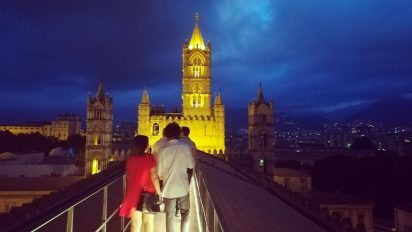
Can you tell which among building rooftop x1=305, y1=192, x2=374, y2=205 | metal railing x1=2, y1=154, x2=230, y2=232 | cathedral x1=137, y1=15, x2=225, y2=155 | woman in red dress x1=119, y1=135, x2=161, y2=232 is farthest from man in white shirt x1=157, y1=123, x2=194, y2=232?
cathedral x1=137, y1=15, x2=225, y2=155

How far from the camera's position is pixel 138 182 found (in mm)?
6695

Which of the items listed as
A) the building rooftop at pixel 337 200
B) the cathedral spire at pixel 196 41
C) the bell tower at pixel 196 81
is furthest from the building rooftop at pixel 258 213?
the cathedral spire at pixel 196 41

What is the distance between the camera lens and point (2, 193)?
32062 millimetres

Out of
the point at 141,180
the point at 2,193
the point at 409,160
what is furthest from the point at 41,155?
the point at 141,180

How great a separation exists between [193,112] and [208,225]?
190 feet

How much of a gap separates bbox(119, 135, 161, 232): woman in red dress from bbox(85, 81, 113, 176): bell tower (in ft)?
166

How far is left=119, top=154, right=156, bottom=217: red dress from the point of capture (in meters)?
6.70

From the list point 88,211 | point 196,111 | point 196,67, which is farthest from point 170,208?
point 196,67

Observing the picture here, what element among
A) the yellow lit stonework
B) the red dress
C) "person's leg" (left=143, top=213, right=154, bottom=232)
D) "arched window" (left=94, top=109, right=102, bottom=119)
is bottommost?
the yellow lit stonework

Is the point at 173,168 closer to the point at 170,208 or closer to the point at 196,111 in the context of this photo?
the point at 170,208

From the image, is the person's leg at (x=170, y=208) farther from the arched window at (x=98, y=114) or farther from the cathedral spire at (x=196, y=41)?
the cathedral spire at (x=196, y=41)

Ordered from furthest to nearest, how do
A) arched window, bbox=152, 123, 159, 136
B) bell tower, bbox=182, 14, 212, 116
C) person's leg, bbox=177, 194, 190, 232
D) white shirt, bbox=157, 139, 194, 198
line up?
bell tower, bbox=182, 14, 212, 116
arched window, bbox=152, 123, 159, 136
person's leg, bbox=177, 194, 190, 232
white shirt, bbox=157, 139, 194, 198

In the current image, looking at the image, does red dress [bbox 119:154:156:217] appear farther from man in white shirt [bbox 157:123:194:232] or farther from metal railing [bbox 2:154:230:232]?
metal railing [bbox 2:154:230:232]

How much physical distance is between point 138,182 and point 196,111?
5677 centimetres
